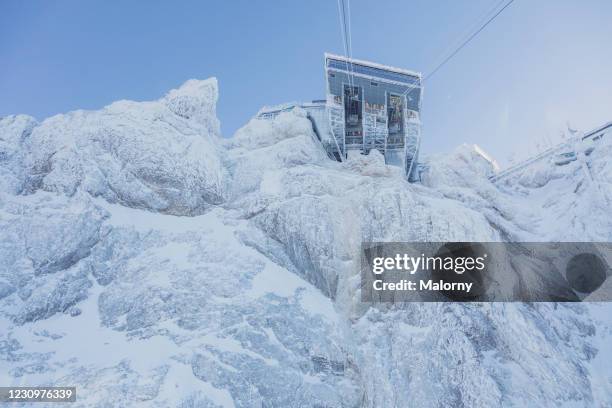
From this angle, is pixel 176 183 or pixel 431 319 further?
pixel 176 183

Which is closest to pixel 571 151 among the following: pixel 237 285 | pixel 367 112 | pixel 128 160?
pixel 367 112

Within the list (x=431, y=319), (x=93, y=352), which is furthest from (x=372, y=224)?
(x=93, y=352)

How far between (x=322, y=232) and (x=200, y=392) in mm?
20168

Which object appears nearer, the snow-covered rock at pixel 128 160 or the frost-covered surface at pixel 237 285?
the frost-covered surface at pixel 237 285

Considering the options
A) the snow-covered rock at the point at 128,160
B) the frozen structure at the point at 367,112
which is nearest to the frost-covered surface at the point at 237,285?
the snow-covered rock at the point at 128,160

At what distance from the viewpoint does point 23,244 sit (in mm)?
37250

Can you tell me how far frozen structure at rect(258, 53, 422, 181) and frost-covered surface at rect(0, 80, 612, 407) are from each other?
49.4ft

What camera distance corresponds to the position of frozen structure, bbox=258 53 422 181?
68.1 metres

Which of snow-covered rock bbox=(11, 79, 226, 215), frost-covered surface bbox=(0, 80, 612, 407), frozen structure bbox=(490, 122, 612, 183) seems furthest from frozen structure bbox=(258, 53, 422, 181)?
snow-covered rock bbox=(11, 79, 226, 215)

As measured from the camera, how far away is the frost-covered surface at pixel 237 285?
30750 mm

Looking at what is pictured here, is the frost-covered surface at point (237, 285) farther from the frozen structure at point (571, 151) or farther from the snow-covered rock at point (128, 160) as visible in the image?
the frozen structure at point (571, 151)

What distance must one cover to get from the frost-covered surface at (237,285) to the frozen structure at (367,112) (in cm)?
1505

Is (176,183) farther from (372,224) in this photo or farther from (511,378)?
(511,378)

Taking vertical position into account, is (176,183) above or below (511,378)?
above
